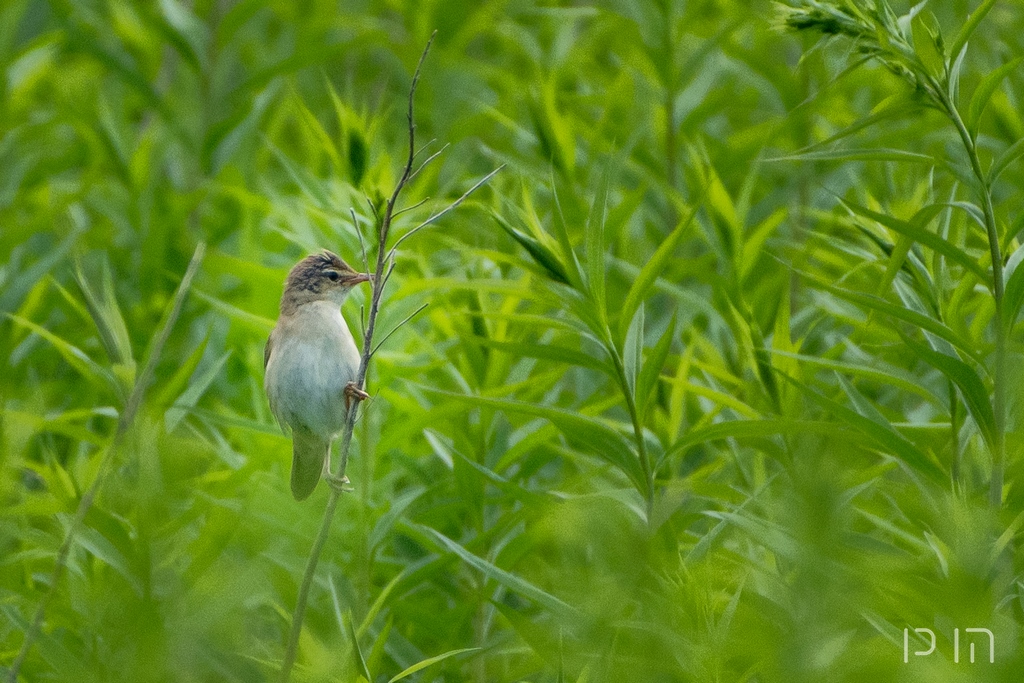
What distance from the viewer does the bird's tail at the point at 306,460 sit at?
2.24 m

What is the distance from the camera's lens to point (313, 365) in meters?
2.29

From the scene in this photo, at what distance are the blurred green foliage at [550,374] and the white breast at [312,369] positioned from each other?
0.47 ft

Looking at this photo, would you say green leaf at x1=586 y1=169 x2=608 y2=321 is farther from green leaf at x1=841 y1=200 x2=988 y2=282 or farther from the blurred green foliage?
green leaf at x1=841 y1=200 x2=988 y2=282

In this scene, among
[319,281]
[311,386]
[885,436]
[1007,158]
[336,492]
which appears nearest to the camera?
[336,492]

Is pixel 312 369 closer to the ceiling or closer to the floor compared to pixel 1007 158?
closer to the floor

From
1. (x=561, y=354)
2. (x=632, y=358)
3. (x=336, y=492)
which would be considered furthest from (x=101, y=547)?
(x=632, y=358)

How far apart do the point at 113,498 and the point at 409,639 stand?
147 cm

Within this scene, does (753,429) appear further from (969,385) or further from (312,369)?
(312,369)

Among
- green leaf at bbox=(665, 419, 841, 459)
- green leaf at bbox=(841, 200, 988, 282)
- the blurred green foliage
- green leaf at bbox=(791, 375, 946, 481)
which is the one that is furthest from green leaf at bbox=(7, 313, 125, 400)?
green leaf at bbox=(841, 200, 988, 282)

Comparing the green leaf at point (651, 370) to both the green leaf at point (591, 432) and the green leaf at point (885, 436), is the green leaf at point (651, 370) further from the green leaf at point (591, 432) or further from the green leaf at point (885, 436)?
the green leaf at point (885, 436)

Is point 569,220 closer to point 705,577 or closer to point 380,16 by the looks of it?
point 705,577

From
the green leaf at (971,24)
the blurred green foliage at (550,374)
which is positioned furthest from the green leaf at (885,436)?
the green leaf at (971,24)

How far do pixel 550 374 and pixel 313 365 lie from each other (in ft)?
1.87

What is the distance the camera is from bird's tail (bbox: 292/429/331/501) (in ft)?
7.36
